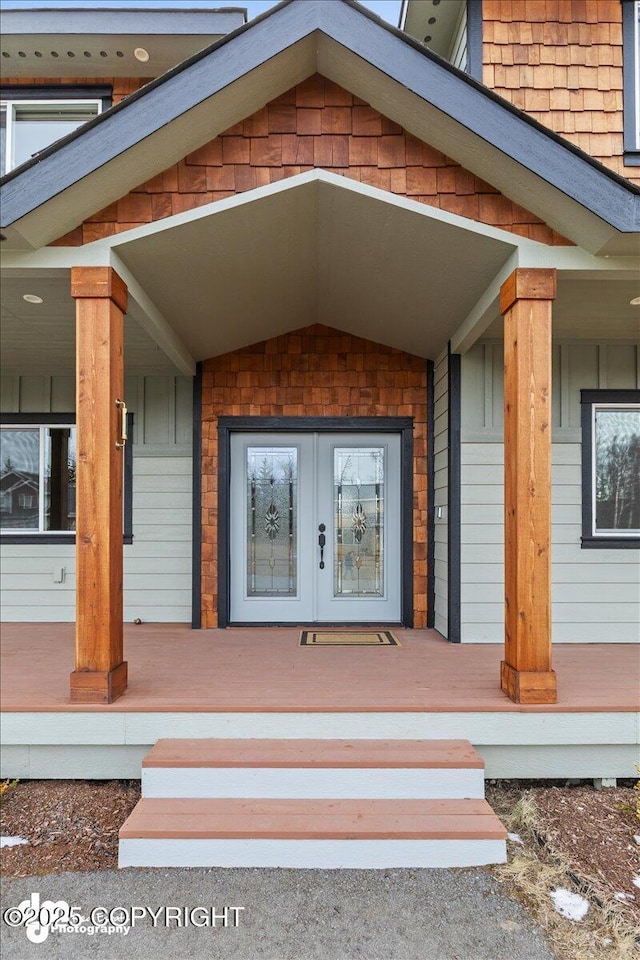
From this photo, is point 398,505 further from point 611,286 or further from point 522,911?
point 522,911

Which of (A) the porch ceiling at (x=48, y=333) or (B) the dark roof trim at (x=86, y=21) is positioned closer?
(A) the porch ceiling at (x=48, y=333)

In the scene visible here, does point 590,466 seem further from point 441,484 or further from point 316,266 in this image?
point 316,266

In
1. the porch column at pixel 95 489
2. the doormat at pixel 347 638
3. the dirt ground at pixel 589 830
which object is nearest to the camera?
the dirt ground at pixel 589 830

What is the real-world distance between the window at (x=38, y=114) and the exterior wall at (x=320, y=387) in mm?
2282

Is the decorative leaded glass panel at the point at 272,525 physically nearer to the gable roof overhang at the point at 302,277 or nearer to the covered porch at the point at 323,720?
the gable roof overhang at the point at 302,277

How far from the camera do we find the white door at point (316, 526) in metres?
5.08

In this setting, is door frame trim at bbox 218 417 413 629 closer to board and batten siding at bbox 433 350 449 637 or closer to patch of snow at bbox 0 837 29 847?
board and batten siding at bbox 433 350 449 637

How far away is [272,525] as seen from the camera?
5.12 m

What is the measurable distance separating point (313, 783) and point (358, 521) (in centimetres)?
267

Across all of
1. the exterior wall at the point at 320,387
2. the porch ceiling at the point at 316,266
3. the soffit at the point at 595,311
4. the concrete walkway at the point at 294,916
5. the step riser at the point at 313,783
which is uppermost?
the porch ceiling at the point at 316,266

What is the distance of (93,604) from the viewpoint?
9.65 ft

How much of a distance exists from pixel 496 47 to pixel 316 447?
3230 millimetres

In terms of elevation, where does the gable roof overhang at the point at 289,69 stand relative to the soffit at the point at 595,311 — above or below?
above

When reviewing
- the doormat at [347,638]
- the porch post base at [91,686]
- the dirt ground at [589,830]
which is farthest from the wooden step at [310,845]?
the doormat at [347,638]
